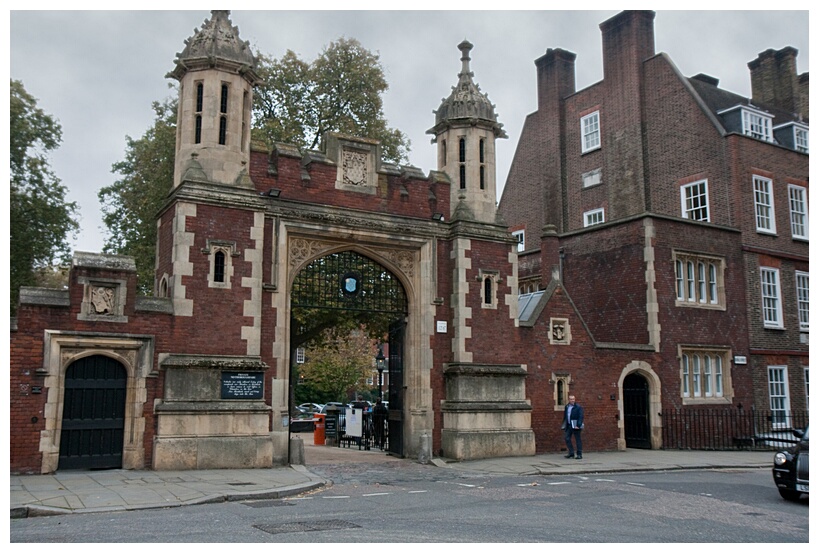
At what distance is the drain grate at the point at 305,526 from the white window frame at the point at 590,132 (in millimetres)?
25412

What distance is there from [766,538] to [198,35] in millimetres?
→ 14674

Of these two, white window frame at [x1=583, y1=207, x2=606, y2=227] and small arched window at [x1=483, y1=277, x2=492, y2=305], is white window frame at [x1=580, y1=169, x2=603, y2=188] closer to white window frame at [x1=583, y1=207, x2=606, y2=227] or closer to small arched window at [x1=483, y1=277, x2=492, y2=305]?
white window frame at [x1=583, y1=207, x2=606, y2=227]

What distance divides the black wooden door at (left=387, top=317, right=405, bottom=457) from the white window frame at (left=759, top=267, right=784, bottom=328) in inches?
516

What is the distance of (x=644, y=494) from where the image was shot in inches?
491

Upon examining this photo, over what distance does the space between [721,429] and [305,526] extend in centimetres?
1738

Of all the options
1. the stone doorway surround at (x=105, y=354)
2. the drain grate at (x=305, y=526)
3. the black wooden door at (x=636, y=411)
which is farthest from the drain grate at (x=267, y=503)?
the black wooden door at (x=636, y=411)

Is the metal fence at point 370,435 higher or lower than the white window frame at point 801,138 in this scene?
lower

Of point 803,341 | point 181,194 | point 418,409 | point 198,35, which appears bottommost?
point 418,409

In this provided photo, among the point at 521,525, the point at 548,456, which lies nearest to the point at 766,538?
the point at 521,525

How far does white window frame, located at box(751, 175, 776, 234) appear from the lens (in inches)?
1005

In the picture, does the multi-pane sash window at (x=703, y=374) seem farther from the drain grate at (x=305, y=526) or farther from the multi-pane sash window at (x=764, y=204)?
the drain grate at (x=305, y=526)

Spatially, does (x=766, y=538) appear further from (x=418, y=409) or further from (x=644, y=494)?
(x=418, y=409)

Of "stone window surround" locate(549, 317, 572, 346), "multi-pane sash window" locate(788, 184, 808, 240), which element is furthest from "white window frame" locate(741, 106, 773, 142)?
"stone window surround" locate(549, 317, 572, 346)

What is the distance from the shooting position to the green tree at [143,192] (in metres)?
26.7
